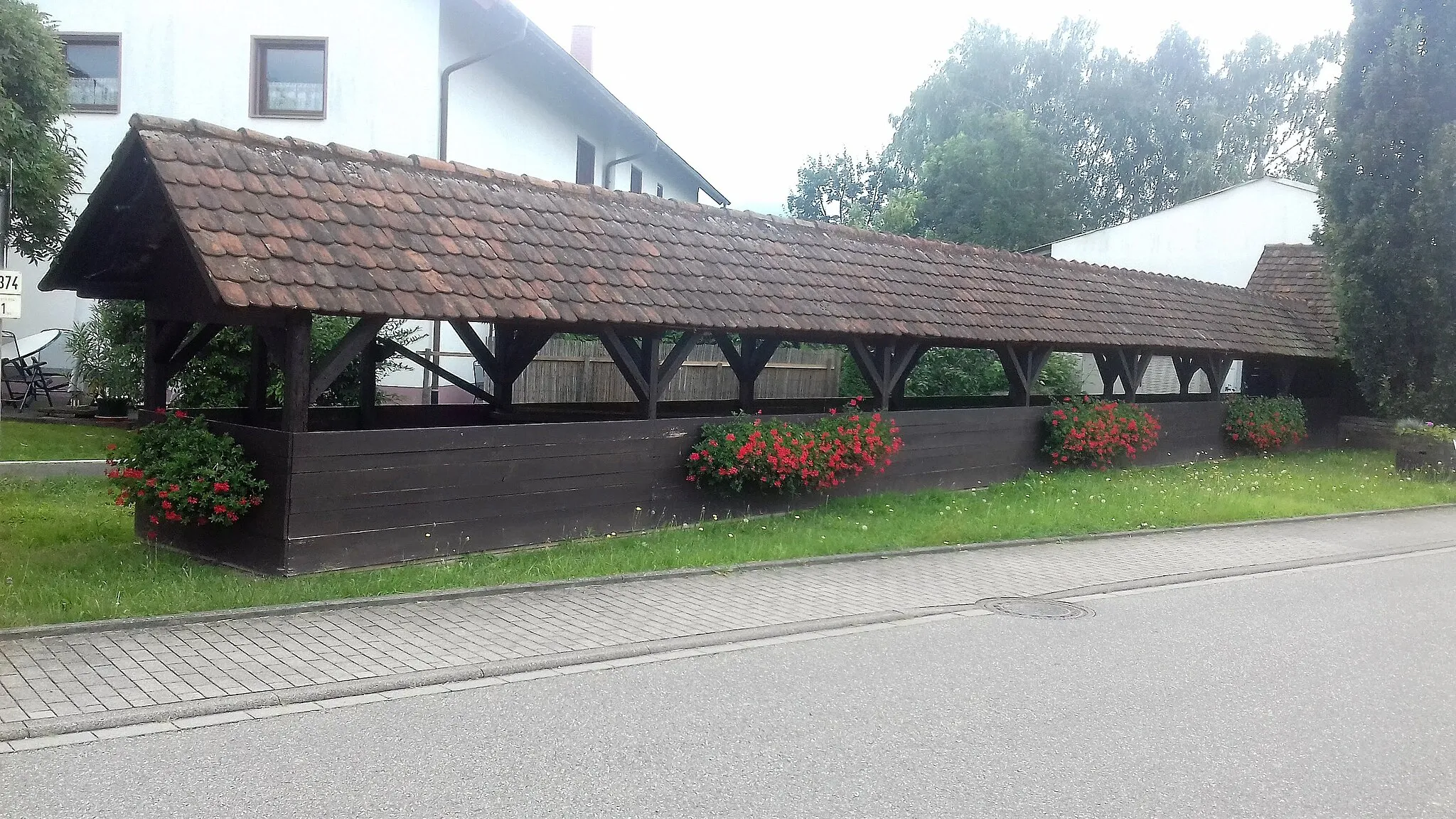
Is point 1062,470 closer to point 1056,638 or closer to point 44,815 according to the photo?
point 1056,638

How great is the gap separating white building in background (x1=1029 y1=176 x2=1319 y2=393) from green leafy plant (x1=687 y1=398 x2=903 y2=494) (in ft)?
57.3

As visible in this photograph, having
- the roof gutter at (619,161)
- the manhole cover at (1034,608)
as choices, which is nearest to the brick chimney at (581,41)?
the roof gutter at (619,161)

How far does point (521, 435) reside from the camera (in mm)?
10484

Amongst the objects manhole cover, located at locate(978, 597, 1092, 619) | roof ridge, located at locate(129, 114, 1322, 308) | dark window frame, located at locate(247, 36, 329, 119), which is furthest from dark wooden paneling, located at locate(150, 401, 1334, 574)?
dark window frame, located at locate(247, 36, 329, 119)

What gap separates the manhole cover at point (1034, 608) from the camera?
9086 mm

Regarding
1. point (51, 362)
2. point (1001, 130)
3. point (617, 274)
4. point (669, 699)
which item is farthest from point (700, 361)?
point (1001, 130)

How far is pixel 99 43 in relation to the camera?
20.4 metres

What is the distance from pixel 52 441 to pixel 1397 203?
73.1 ft

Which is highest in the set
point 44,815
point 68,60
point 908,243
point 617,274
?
point 68,60

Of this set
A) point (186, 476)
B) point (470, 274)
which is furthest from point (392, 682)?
point (470, 274)

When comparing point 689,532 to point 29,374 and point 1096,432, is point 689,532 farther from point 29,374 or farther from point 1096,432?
point 29,374

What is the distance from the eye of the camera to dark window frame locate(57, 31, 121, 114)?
20.2m

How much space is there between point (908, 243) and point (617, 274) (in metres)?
6.10

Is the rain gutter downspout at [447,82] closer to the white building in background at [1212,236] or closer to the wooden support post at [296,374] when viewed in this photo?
the wooden support post at [296,374]
